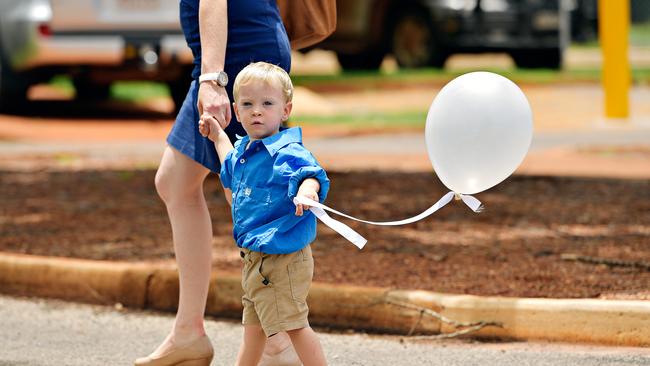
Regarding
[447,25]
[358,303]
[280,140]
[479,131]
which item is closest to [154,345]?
[358,303]

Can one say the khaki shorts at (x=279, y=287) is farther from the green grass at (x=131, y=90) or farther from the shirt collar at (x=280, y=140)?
the green grass at (x=131, y=90)

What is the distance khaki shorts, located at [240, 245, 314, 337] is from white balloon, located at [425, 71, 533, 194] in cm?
53

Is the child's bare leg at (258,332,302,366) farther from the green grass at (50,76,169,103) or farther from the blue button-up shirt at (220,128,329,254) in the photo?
the green grass at (50,76,169,103)

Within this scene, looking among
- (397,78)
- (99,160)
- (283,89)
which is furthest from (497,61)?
(283,89)

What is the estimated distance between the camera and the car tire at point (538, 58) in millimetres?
19953

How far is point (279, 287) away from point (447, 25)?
50.2ft

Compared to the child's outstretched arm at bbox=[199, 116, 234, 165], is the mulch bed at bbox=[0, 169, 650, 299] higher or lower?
lower

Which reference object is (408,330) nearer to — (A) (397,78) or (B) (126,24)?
(B) (126,24)

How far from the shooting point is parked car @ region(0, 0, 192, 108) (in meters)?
12.6

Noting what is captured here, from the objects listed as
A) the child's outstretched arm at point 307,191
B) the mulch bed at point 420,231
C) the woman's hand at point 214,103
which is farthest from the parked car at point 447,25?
the child's outstretched arm at point 307,191

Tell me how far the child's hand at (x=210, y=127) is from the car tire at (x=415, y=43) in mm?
15008

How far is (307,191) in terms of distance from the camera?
3607 millimetres

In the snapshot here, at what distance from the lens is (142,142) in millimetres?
12688

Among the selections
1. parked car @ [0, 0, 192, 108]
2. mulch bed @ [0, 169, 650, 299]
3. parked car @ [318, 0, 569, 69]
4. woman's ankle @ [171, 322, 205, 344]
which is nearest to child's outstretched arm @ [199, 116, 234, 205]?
woman's ankle @ [171, 322, 205, 344]
